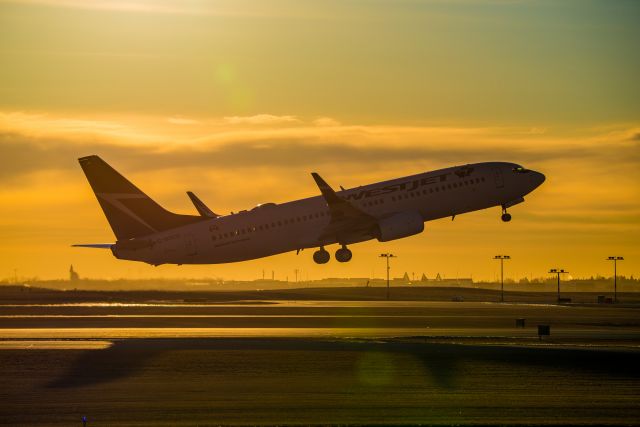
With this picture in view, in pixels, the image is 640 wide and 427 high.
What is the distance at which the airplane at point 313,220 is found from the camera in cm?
9488

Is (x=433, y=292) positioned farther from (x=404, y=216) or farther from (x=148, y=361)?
(x=148, y=361)

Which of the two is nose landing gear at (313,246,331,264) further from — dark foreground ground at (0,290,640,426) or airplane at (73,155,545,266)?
dark foreground ground at (0,290,640,426)

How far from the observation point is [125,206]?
9756 cm

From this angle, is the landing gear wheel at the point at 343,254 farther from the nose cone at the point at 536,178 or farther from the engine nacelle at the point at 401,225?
the nose cone at the point at 536,178

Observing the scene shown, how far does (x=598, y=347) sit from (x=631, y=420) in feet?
81.0

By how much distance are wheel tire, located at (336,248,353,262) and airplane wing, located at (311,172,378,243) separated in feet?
3.20

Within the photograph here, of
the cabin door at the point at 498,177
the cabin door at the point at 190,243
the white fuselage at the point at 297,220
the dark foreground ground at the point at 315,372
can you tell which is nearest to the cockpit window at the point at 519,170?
the cabin door at the point at 498,177

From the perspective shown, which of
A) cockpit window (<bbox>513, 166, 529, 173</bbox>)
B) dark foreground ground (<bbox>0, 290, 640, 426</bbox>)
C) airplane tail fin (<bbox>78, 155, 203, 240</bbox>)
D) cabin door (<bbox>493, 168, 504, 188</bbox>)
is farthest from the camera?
cockpit window (<bbox>513, 166, 529, 173</bbox>)

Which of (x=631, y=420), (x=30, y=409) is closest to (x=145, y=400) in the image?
(x=30, y=409)

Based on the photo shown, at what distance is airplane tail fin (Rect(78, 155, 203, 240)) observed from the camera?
97250 mm

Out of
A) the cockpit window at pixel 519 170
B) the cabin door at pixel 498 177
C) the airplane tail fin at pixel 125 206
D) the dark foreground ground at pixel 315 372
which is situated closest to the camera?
the dark foreground ground at pixel 315 372

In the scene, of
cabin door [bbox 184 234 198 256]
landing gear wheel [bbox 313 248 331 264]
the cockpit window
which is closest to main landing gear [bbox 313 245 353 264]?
landing gear wheel [bbox 313 248 331 264]

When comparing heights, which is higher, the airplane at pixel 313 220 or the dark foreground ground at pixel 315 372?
the airplane at pixel 313 220

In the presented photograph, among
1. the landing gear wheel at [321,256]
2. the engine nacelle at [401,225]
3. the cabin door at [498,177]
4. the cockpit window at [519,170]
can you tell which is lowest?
the landing gear wheel at [321,256]
